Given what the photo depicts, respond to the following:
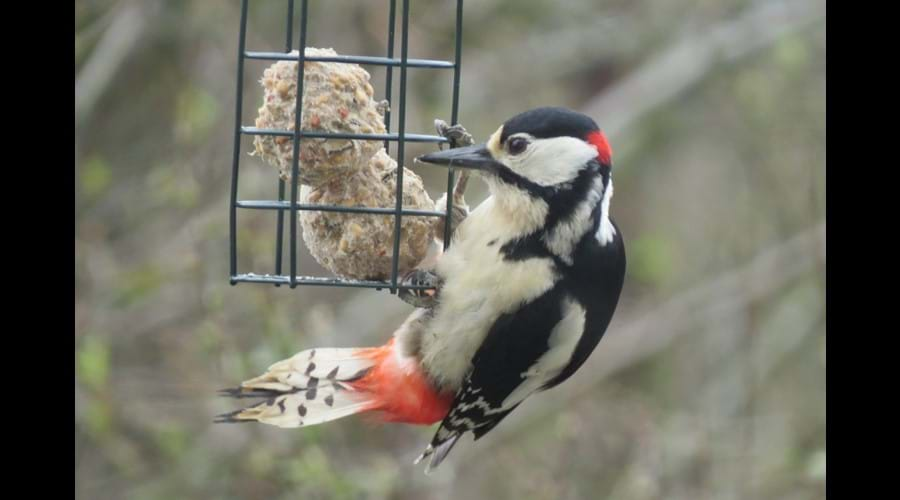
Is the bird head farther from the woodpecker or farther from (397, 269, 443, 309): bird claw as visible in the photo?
(397, 269, 443, 309): bird claw

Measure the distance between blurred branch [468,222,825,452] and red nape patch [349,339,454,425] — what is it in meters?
2.84

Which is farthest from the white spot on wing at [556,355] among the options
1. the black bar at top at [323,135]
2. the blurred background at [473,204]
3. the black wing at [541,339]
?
the blurred background at [473,204]

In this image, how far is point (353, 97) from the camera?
13.4 feet

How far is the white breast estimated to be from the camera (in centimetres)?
423

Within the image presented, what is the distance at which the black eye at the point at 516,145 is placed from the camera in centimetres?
409

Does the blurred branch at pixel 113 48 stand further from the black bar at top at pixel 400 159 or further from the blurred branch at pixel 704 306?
the blurred branch at pixel 704 306

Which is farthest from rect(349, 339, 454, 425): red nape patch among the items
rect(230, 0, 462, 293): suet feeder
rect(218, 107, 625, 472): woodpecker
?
rect(230, 0, 462, 293): suet feeder

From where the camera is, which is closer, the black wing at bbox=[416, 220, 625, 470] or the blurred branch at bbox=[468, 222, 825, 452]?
the black wing at bbox=[416, 220, 625, 470]


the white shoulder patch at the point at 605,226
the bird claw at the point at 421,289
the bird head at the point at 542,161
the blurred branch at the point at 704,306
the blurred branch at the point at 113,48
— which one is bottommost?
the blurred branch at the point at 704,306

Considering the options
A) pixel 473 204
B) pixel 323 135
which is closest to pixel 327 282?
pixel 323 135

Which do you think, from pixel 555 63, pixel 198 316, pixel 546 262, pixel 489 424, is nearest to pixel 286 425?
pixel 489 424

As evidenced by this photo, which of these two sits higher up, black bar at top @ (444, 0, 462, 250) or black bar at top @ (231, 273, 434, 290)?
black bar at top @ (444, 0, 462, 250)

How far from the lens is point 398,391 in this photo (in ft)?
15.6

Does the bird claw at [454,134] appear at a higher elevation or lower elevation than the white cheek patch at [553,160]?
higher
